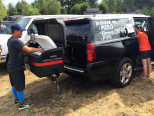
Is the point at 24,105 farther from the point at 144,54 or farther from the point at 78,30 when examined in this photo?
the point at 144,54

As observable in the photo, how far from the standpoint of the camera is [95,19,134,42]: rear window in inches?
139

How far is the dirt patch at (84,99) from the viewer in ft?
10.6

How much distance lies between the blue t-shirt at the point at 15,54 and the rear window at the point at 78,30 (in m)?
1.29

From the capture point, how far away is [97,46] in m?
3.40

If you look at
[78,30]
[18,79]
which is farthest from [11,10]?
[18,79]

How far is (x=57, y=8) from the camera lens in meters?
41.8

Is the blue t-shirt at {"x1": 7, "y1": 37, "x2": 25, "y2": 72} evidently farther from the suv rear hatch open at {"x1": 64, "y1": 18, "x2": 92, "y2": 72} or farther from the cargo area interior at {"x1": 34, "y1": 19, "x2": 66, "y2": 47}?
the suv rear hatch open at {"x1": 64, "y1": 18, "x2": 92, "y2": 72}

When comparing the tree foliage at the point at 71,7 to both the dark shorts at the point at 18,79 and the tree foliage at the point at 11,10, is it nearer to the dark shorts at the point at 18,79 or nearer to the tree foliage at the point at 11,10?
the tree foliage at the point at 11,10

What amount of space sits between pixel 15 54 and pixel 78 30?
154cm

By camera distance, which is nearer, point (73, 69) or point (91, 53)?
point (91, 53)

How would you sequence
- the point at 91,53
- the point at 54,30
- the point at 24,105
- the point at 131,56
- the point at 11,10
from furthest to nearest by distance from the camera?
the point at 11,10 → the point at 131,56 → the point at 54,30 → the point at 24,105 → the point at 91,53

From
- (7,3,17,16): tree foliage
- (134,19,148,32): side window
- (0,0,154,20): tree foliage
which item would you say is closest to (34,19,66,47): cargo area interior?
(134,19,148,32): side window

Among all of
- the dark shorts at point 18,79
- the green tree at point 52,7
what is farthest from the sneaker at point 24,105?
the green tree at point 52,7

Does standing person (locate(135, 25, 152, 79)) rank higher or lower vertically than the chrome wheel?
higher
